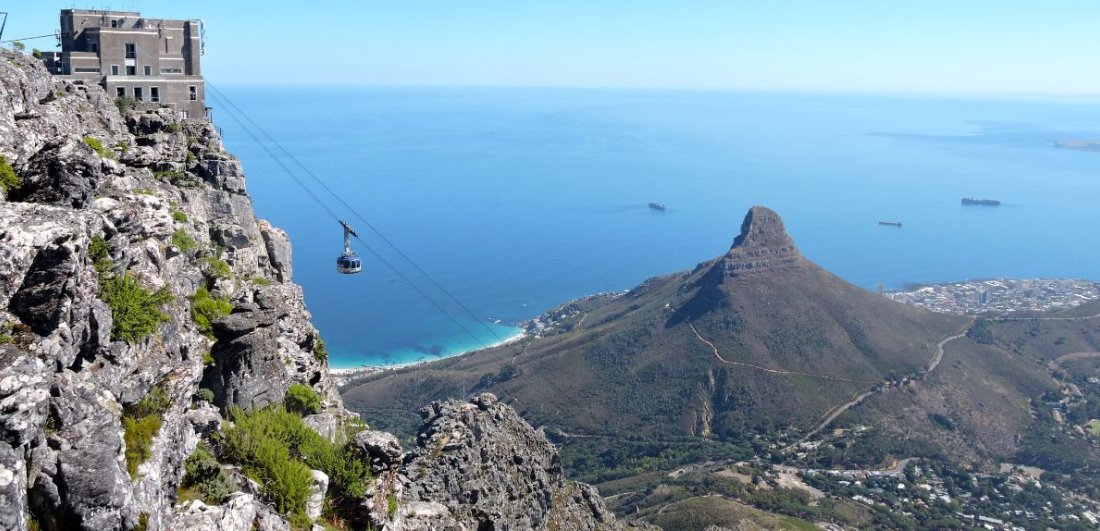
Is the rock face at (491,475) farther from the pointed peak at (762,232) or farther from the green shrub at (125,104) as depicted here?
the pointed peak at (762,232)

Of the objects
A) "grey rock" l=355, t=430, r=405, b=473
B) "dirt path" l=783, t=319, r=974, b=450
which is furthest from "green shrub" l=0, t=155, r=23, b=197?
"dirt path" l=783, t=319, r=974, b=450

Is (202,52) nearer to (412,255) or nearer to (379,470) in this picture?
(379,470)

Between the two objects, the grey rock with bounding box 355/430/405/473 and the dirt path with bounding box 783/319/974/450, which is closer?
the grey rock with bounding box 355/430/405/473

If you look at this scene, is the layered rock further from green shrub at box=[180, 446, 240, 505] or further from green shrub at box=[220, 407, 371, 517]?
green shrub at box=[220, 407, 371, 517]

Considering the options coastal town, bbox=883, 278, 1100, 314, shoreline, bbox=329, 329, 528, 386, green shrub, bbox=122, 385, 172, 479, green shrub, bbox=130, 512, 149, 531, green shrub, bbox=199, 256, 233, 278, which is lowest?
shoreline, bbox=329, 329, 528, 386

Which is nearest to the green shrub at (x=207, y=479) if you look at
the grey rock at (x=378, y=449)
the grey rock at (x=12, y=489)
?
the grey rock at (x=12, y=489)

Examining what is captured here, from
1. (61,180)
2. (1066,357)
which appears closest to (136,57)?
(61,180)
